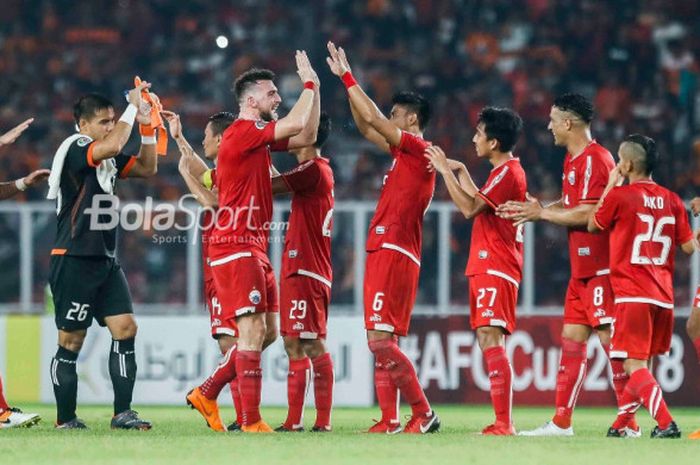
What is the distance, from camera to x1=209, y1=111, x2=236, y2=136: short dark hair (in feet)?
32.0

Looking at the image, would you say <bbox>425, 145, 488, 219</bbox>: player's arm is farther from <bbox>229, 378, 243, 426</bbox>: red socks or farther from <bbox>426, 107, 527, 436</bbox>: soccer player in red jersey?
<bbox>229, 378, 243, 426</bbox>: red socks

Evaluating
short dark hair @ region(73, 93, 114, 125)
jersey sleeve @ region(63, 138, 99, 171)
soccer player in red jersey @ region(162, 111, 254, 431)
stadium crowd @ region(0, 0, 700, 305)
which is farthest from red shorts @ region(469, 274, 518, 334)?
stadium crowd @ region(0, 0, 700, 305)

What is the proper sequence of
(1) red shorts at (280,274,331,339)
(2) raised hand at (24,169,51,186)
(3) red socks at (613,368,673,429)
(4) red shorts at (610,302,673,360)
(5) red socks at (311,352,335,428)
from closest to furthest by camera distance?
(3) red socks at (613,368,673,429) → (4) red shorts at (610,302,673,360) → (1) red shorts at (280,274,331,339) → (5) red socks at (311,352,335,428) → (2) raised hand at (24,169,51,186)

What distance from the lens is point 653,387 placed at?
8.23 metres

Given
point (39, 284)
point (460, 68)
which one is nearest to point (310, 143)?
point (39, 284)

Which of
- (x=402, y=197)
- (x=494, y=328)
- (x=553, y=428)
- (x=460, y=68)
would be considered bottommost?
(x=553, y=428)

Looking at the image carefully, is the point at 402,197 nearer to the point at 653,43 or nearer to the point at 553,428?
the point at 553,428

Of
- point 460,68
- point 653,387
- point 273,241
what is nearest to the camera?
point 653,387

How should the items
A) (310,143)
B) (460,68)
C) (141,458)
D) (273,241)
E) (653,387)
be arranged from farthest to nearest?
(460,68) < (273,241) < (310,143) < (653,387) < (141,458)

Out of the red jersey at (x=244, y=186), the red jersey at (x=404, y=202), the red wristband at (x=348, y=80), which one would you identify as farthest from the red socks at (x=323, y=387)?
the red wristband at (x=348, y=80)

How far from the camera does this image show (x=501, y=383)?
28.1ft

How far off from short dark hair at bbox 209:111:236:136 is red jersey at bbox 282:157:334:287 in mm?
820

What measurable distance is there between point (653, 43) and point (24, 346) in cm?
926

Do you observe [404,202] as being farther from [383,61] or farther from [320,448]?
[383,61]
